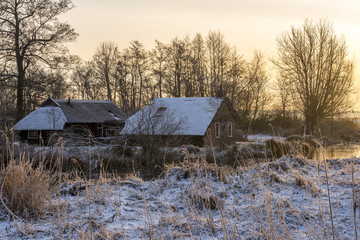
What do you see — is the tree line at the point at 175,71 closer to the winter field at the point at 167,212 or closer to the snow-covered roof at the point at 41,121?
the snow-covered roof at the point at 41,121

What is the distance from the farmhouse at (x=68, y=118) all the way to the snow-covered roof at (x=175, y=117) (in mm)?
4241

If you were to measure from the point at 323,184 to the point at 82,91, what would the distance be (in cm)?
3725

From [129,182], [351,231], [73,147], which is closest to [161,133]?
[73,147]

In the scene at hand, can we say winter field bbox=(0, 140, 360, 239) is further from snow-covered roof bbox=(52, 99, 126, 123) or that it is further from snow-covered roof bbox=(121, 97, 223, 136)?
snow-covered roof bbox=(52, 99, 126, 123)

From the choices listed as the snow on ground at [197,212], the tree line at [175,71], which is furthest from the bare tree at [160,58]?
the snow on ground at [197,212]

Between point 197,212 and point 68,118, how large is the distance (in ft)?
80.5

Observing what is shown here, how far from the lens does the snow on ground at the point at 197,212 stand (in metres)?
3.51

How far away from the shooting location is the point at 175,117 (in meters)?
21.9

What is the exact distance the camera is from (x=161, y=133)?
19.1 metres

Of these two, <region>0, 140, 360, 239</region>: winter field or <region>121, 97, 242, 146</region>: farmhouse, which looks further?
<region>121, 97, 242, 146</region>: farmhouse

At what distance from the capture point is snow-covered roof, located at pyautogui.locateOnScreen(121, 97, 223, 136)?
18969 mm

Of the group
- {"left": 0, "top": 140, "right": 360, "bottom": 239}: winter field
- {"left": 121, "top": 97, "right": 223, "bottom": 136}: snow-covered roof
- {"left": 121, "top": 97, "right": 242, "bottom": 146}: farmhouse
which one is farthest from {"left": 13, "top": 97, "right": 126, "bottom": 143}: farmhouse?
{"left": 0, "top": 140, "right": 360, "bottom": 239}: winter field

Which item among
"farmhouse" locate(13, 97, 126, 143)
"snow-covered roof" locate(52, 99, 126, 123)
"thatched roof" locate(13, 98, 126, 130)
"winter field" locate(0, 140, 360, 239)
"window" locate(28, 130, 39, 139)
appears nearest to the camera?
"winter field" locate(0, 140, 360, 239)

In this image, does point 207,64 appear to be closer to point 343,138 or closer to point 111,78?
point 111,78
